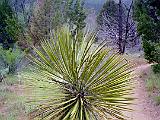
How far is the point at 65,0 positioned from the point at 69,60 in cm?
2290

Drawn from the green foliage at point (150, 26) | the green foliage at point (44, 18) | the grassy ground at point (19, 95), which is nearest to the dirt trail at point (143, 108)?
the green foliage at point (150, 26)

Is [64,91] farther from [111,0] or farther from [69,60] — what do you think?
[111,0]

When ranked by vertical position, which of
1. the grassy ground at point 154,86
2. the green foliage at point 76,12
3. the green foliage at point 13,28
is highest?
the green foliage at point 76,12

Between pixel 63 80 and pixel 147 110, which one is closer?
pixel 63 80

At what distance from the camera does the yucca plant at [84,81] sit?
26.5ft

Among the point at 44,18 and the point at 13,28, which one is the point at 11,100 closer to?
the point at 44,18

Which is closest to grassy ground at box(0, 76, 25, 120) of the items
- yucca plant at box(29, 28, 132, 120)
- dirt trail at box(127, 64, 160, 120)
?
dirt trail at box(127, 64, 160, 120)

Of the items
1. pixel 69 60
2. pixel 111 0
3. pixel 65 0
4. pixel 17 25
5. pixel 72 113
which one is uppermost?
pixel 111 0

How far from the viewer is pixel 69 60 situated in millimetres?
8109

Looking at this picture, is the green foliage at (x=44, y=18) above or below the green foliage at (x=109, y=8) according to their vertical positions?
below

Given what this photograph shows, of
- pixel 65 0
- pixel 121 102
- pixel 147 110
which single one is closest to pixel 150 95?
pixel 147 110

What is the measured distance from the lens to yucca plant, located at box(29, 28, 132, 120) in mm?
8070

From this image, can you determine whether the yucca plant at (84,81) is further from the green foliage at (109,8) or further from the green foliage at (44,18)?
the green foliage at (109,8)

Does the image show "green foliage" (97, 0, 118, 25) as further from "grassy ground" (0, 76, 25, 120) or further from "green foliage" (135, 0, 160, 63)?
"grassy ground" (0, 76, 25, 120)
